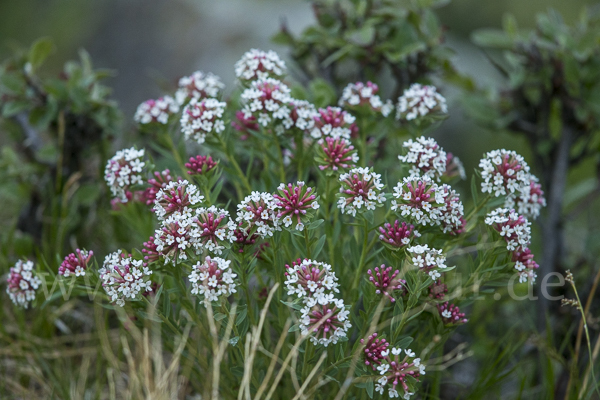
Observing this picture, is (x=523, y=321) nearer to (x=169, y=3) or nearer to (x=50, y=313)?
(x=50, y=313)

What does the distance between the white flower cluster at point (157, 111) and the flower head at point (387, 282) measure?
103cm

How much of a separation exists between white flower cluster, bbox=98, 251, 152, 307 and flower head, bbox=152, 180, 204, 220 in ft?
0.53

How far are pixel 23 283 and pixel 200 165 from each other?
2.42 feet

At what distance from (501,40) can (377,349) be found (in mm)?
1761

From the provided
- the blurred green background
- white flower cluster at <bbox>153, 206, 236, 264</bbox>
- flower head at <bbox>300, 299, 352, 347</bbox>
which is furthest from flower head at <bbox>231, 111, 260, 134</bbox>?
the blurred green background

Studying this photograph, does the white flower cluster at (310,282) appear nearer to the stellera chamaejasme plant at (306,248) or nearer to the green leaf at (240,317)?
the stellera chamaejasme plant at (306,248)

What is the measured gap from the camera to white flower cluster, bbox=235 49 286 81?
2096 millimetres

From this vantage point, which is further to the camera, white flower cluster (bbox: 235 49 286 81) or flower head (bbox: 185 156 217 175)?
white flower cluster (bbox: 235 49 286 81)

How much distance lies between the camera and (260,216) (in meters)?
1.64

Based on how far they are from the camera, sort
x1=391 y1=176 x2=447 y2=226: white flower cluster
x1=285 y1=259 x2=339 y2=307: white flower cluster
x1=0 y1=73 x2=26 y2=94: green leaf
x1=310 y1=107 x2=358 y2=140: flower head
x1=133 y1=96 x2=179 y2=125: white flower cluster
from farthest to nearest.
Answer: x1=0 y1=73 x2=26 y2=94: green leaf
x1=133 y1=96 x2=179 y2=125: white flower cluster
x1=310 y1=107 x2=358 y2=140: flower head
x1=391 y1=176 x2=447 y2=226: white flower cluster
x1=285 y1=259 x2=339 y2=307: white flower cluster

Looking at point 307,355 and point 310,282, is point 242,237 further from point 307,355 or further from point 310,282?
point 307,355

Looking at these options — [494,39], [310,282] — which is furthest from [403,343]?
[494,39]

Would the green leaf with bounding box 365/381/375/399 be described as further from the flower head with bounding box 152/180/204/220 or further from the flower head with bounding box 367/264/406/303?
the flower head with bounding box 152/180/204/220

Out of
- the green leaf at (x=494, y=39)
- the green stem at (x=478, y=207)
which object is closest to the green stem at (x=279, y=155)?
the green stem at (x=478, y=207)
